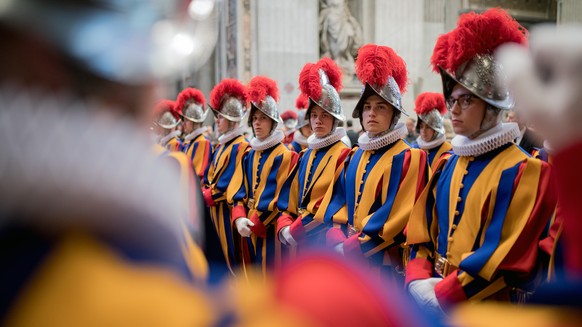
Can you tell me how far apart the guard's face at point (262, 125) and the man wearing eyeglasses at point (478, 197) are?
2.85 meters

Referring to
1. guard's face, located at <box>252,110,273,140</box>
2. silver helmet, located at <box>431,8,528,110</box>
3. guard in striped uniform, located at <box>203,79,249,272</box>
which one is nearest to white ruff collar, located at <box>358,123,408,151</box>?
silver helmet, located at <box>431,8,528,110</box>

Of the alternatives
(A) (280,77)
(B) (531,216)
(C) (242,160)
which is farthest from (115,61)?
(A) (280,77)

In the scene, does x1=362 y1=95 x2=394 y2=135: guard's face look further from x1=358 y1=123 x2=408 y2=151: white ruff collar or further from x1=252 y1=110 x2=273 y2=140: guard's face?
x1=252 y1=110 x2=273 y2=140: guard's face

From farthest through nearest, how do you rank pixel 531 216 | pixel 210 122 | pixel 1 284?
pixel 210 122
pixel 531 216
pixel 1 284

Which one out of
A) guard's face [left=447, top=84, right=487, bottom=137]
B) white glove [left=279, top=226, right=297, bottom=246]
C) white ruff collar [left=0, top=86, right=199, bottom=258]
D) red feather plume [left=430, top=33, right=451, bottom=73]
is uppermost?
red feather plume [left=430, top=33, right=451, bottom=73]

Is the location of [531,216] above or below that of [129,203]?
below

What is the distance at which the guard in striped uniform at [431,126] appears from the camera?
20.4ft

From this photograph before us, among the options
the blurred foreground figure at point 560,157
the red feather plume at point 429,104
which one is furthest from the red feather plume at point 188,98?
the blurred foreground figure at point 560,157

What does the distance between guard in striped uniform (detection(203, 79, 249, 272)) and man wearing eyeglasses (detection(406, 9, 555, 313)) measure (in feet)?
10.6

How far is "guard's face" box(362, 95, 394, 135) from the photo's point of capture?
140 inches

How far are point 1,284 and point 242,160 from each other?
205 inches

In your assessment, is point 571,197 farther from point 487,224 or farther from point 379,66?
point 379,66

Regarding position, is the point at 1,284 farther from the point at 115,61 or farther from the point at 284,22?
the point at 284,22

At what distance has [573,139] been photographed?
0.74 m
